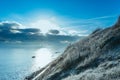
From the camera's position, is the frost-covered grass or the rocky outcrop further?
the rocky outcrop

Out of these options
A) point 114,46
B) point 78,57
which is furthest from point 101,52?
point 78,57

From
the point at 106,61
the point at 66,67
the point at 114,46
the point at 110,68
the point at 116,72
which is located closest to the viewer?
the point at 116,72

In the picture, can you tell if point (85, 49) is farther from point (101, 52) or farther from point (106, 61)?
point (106, 61)

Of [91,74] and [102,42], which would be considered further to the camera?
[102,42]

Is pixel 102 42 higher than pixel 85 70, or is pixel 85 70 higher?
pixel 102 42

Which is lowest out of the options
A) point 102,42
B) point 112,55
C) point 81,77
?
point 81,77

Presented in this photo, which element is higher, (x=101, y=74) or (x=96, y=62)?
(x=96, y=62)

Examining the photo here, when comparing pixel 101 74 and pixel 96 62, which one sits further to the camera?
pixel 96 62

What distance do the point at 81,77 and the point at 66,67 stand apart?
9.37ft

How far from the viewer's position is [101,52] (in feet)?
53.4

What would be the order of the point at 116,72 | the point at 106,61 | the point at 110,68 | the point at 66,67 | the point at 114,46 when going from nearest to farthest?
the point at 116,72 → the point at 110,68 → the point at 106,61 → the point at 114,46 → the point at 66,67

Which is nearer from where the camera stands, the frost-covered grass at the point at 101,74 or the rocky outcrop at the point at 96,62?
the frost-covered grass at the point at 101,74

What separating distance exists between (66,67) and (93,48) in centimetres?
261

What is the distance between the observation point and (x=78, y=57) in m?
17.7
